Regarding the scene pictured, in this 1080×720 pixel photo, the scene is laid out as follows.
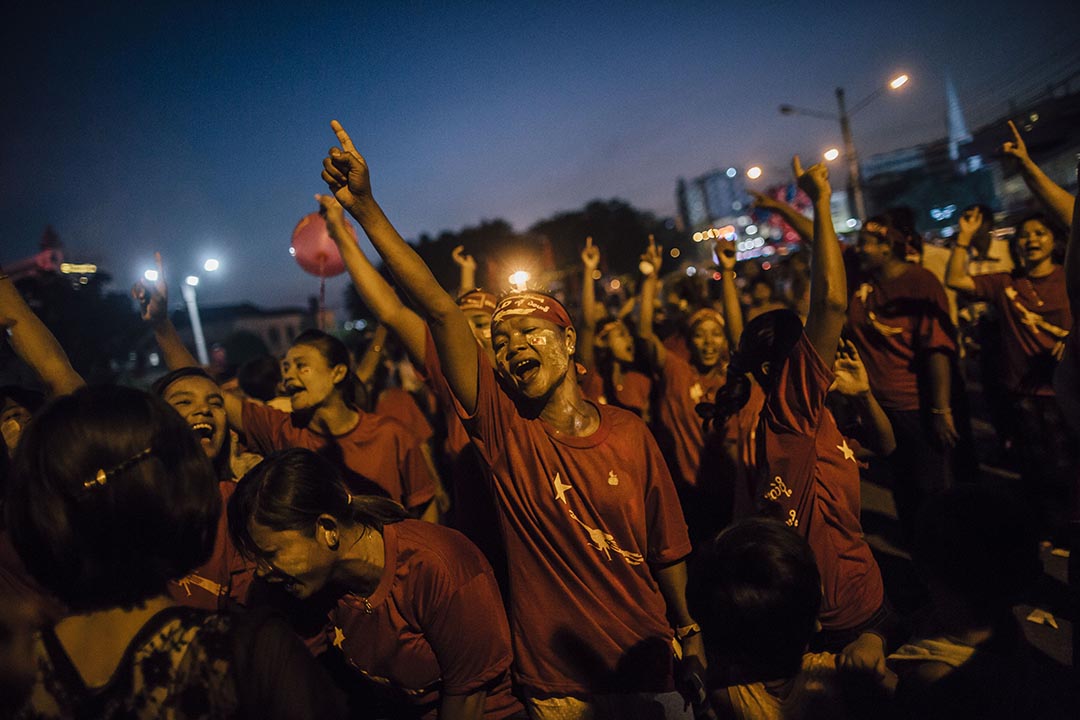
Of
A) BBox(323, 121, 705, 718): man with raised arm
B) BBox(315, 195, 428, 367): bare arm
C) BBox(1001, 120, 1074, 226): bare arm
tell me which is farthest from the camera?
BBox(1001, 120, 1074, 226): bare arm

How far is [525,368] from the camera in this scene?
7.04 feet

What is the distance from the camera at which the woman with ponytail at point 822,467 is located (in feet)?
7.27

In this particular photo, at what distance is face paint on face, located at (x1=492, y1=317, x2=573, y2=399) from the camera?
2.12m

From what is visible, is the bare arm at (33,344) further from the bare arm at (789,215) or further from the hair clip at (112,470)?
the bare arm at (789,215)

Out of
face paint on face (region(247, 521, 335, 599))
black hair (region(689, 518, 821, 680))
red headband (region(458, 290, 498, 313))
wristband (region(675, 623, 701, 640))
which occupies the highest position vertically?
red headband (region(458, 290, 498, 313))

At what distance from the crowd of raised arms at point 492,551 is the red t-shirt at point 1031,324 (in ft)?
4.88

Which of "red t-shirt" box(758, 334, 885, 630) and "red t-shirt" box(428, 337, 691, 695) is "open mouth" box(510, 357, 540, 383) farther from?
"red t-shirt" box(758, 334, 885, 630)

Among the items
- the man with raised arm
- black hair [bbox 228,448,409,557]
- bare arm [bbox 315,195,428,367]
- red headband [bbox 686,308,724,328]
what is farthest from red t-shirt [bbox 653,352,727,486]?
black hair [bbox 228,448,409,557]

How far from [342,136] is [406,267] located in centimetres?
46

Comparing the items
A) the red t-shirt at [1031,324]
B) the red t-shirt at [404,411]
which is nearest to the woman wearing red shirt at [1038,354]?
the red t-shirt at [1031,324]

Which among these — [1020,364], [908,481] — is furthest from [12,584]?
[1020,364]

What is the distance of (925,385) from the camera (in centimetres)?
427

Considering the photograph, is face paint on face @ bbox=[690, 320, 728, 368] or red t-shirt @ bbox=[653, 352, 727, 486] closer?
red t-shirt @ bbox=[653, 352, 727, 486]

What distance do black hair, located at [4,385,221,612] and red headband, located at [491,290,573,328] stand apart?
3.94 feet
